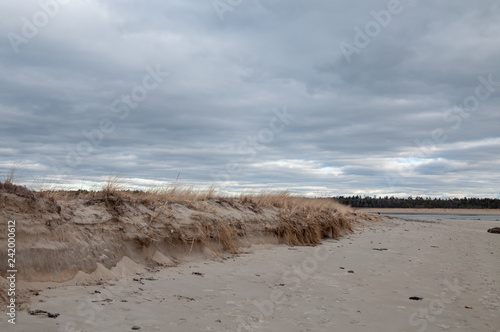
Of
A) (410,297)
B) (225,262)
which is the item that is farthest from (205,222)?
(410,297)

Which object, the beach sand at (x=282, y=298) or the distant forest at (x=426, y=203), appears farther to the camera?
the distant forest at (x=426, y=203)

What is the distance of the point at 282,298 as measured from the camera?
513 centimetres

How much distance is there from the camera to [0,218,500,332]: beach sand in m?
3.98

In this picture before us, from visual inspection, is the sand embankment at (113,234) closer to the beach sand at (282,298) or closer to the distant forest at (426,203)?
the beach sand at (282,298)

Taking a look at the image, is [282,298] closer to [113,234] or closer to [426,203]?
[113,234]

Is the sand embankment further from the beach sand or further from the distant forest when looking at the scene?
the distant forest

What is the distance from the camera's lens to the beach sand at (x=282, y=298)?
3979 mm

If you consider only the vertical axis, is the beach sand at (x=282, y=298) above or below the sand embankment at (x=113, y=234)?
below

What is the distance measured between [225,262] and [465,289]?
4.40 m

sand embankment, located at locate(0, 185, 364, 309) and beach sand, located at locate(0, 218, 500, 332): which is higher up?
sand embankment, located at locate(0, 185, 364, 309)

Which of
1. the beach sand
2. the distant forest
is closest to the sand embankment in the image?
the beach sand

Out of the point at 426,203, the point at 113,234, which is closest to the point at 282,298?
the point at 113,234

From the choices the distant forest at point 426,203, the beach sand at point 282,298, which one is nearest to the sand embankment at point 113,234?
the beach sand at point 282,298

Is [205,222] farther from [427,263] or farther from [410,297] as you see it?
[427,263]
